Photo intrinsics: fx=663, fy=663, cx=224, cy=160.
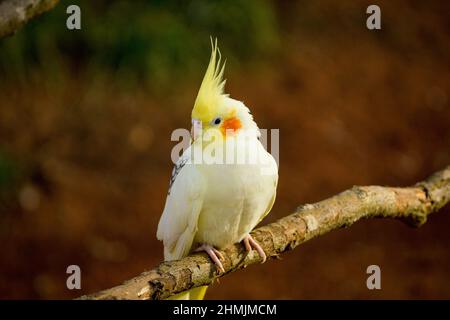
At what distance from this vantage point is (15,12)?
1.99 m

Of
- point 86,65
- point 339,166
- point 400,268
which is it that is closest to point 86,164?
point 86,65

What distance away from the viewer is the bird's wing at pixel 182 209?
1970 mm

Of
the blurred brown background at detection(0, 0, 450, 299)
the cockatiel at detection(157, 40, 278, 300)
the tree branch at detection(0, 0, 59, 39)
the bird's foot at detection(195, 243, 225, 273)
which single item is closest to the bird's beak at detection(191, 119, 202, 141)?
the cockatiel at detection(157, 40, 278, 300)

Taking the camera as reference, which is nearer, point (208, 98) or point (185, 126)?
point (208, 98)

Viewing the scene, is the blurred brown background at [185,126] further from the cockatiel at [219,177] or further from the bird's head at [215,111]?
the bird's head at [215,111]

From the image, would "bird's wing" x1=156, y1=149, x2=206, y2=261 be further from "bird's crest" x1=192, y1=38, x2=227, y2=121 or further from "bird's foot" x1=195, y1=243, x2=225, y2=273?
"bird's crest" x1=192, y1=38, x2=227, y2=121

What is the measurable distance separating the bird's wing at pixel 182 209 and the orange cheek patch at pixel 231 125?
0.47ft

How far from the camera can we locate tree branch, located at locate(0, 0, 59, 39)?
197cm

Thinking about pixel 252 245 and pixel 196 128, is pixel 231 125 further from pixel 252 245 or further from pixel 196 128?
pixel 252 245

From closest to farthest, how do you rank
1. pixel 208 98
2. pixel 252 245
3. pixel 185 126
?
pixel 208 98
pixel 252 245
pixel 185 126

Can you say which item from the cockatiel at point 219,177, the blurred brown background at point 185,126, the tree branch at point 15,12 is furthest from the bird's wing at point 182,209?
the blurred brown background at point 185,126

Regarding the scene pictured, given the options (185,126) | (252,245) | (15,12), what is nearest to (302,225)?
(252,245)

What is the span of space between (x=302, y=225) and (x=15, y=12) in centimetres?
110

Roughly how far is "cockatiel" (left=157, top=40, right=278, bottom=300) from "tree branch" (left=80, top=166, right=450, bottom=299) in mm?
50
